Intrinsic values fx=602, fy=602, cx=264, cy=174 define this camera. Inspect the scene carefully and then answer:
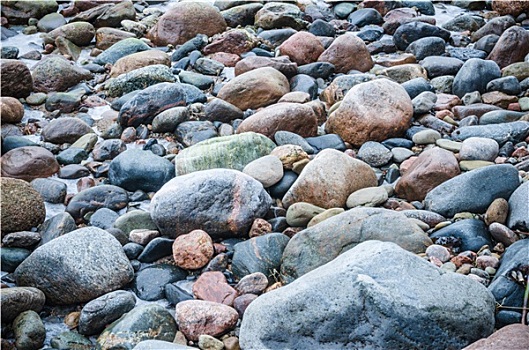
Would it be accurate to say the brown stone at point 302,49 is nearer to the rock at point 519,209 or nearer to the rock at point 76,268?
the rock at point 519,209

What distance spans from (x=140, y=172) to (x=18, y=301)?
1494mm

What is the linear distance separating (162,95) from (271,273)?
244cm

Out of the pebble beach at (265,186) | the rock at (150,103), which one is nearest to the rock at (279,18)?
the pebble beach at (265,186)

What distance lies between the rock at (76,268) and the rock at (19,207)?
51cm

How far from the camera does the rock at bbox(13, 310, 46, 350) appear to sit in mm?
3072

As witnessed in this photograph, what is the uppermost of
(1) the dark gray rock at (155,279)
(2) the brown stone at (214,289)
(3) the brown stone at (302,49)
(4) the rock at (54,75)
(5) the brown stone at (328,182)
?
(3) the brown stone at (302,49)

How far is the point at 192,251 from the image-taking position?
367cm

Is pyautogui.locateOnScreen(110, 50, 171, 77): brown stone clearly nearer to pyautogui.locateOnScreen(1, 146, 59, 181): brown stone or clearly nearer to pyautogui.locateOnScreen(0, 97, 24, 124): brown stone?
pyautogui.locateOnScreen(0, 97, 24, 124): brown stone

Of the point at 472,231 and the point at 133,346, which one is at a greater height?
the point at 472,231

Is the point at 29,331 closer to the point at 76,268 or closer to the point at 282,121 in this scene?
the point at 76,268

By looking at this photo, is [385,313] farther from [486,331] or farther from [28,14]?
[28,14]

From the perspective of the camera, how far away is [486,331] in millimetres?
2750

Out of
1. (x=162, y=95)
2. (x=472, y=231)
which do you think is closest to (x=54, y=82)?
(x=162, y=95)

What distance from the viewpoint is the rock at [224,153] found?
4.44 m
